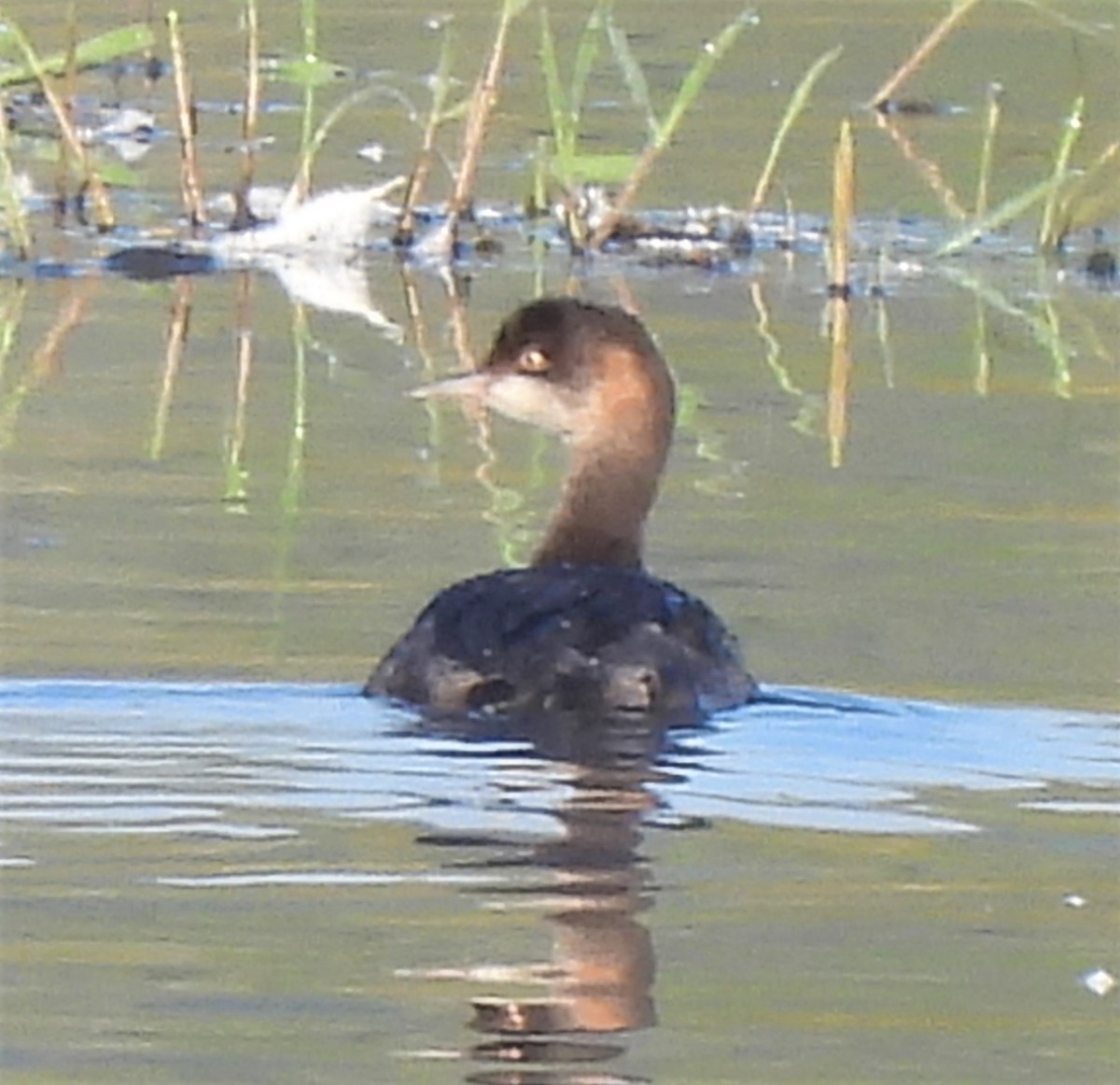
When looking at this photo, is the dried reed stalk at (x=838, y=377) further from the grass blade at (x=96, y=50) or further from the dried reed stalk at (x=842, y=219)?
the grass blade at (x=96, y=50)

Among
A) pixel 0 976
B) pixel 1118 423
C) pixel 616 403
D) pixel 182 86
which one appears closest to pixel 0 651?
pixel 616 403

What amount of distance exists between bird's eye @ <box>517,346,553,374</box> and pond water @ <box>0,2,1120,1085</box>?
0.46 m

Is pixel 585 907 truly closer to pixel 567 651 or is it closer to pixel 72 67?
pixel 567 651

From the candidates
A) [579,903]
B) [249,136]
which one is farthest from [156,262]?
[579,903]

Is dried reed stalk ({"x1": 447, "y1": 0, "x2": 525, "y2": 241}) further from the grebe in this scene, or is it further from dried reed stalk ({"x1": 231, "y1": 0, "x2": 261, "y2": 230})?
the grebe

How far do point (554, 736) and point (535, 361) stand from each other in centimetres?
236

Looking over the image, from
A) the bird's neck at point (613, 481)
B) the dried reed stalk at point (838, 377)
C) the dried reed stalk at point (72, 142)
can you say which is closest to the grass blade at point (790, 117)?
the dried reed stalk at point (838, 377)

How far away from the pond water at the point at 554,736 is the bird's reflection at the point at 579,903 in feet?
0.04

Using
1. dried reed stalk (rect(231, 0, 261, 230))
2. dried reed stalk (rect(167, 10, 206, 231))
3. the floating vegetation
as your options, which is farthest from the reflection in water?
dried reed stalk (rect(167, 10, 206, 231))

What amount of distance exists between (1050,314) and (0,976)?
999 centimetres

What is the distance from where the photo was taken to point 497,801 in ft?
28.0

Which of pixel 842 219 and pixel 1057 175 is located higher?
pixel 1057 175

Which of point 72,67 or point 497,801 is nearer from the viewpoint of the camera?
point 497,801

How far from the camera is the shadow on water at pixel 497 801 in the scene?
699 centimetres
